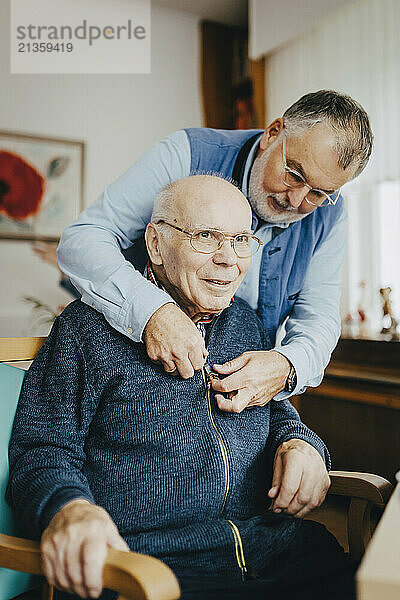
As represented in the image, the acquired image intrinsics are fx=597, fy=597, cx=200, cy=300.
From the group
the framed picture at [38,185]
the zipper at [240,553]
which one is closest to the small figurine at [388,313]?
the zipper at [240,553]

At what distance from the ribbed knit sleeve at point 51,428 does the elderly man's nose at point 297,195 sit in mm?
612

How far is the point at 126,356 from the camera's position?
126 centimetres

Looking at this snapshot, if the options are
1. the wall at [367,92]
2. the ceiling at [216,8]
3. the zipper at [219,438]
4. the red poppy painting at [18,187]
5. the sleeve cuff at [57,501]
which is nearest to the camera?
the sleeve cuff at [57,501]

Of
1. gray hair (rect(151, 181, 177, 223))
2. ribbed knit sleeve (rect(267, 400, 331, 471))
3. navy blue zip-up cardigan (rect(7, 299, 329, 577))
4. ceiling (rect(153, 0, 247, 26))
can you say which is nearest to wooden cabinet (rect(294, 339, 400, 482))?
ribbed knit sleeve (rect(267, 400, 331, 471))

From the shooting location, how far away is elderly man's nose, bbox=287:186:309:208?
4.69 ft

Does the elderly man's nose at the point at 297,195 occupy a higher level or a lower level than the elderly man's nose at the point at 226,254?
higher

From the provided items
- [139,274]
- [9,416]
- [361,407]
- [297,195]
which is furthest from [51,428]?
[361,407]

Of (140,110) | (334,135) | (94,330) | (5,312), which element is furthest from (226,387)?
(140,110)

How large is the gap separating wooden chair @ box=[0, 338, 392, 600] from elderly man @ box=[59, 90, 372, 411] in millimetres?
219

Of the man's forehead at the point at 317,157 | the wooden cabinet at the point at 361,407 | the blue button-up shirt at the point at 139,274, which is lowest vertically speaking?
the wooden cabinet at the point at 361,407

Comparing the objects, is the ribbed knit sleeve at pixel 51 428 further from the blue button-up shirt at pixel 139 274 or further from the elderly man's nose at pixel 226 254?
the elderly man's nose at pixel 226 254

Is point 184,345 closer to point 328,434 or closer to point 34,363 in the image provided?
point 34,363

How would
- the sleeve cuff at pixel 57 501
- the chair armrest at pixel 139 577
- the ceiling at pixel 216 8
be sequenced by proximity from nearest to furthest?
the chair armrest at pixel 139 577
the sleeve cuff at pixel 57 501
the ceiling at pixel 216 8

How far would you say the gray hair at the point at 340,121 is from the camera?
1371 millimetres
